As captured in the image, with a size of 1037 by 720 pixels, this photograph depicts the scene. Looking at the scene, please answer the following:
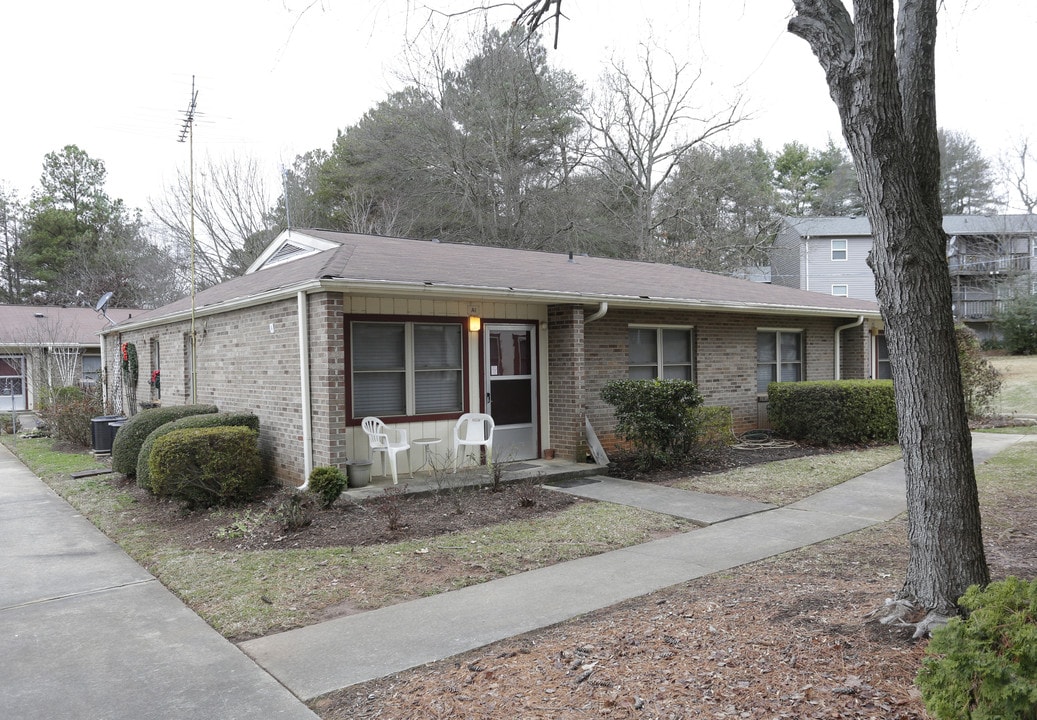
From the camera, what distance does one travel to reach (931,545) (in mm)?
3514

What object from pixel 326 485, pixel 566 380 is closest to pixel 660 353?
pixel 566 380

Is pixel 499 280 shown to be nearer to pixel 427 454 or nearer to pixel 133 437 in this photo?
pixel 427 454

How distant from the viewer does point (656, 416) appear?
9.38 metres

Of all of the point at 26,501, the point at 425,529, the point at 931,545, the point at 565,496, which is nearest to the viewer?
the point at 931,545

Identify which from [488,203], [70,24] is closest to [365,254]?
[70,24]

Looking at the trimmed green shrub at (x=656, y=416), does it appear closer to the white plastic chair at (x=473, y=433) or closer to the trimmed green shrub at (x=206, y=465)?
the white plastic chair at (x=473, y=433)

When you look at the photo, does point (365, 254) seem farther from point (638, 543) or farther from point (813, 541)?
point (813, 541)

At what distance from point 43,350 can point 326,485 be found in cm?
1890

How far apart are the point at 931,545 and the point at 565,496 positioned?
4.84m

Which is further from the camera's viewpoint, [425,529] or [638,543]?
[425,529]

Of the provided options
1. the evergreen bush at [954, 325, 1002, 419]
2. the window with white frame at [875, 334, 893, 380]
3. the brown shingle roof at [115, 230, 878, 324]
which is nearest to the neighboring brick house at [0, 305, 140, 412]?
the brown shingle roof at [115, 230, 878, 324]

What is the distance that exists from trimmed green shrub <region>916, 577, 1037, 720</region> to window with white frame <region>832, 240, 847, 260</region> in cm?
3624

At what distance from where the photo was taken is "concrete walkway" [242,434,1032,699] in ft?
12.2

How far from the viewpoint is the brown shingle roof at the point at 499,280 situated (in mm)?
8352
